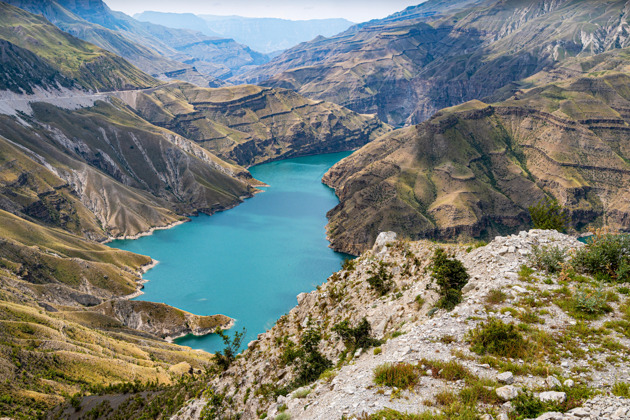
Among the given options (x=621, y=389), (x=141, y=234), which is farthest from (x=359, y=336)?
(x=141, y=234)

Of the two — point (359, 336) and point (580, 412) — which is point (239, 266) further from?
point (580, 412)

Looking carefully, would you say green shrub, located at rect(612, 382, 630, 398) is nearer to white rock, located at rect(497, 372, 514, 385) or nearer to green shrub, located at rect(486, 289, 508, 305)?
white rock, located at rect(497, 372, 514, 385)

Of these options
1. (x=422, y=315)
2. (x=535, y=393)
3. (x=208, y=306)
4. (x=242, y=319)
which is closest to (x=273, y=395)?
(x=422, y=315)

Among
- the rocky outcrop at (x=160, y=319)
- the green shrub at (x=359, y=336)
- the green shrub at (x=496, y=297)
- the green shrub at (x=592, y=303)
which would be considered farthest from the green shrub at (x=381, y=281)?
the rocky outcrop at (x=160, y=319)

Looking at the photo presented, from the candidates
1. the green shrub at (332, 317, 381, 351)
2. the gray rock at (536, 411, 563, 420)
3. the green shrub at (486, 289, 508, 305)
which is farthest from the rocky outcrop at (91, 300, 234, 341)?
the gray rock at (536, 411, 563, 420)

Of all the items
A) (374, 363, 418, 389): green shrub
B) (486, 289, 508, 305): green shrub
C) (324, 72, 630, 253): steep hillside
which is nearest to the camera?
(374, 363, 418, 389): green shrub

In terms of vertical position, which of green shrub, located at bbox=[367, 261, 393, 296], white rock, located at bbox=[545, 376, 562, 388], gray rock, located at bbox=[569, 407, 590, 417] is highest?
gray rock, located at bbox=[569, 407, 590, 417]

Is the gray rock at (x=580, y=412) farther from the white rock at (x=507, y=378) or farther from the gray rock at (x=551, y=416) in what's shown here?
the white rock at (x=507, y=378)
